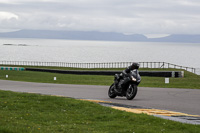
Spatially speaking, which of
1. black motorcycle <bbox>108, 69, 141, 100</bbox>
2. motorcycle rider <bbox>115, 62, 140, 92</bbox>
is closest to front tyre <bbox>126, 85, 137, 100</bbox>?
black motorcycle <bbox>108, 69, 141, 100</bbox>

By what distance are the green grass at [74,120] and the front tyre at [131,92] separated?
386 centimetres

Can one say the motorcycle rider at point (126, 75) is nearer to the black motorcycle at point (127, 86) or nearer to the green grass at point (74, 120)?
the black motorcycle at point (127, 86)

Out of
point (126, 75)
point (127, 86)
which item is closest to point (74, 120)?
point (126, 75)

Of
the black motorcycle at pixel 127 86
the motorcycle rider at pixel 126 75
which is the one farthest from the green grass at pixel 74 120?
the motorcycle rider at pixel 126 75

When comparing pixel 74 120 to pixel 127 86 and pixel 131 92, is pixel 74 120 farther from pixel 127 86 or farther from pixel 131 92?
pixel 127 86

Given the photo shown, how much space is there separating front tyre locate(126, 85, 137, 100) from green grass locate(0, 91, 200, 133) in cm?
386

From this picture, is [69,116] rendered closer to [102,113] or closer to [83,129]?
[102,113]

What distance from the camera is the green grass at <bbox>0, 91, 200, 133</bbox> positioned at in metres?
9.27

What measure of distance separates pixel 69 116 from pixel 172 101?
272 inches

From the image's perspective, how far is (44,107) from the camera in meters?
13.3

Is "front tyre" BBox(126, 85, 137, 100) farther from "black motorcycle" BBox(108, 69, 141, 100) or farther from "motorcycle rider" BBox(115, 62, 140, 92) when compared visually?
"motorcycle rider" BBox(115, 62, 140, 92)

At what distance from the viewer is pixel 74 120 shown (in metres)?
10.9

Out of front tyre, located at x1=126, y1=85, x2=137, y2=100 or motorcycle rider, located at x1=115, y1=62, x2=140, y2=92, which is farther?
front tyre, located at x1=126, y1=85, x2=137, y2=100

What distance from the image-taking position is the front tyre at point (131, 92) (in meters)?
17.7
